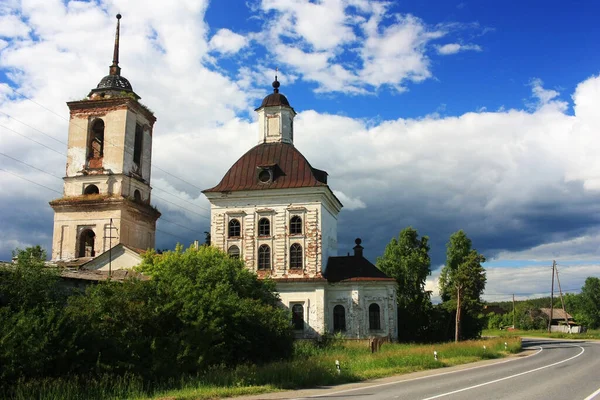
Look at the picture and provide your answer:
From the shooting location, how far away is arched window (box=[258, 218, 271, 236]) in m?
37.5

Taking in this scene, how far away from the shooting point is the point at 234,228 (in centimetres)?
3797

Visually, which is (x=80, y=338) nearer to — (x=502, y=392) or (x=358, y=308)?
(x=502, y=392)

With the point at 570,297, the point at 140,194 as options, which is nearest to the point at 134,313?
the point at 140,194

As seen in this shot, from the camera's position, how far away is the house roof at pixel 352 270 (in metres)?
36.2

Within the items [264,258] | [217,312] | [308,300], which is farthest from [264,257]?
[217,312]

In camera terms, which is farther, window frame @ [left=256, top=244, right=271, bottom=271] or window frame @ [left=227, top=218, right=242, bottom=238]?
window frame @ [left=227, top=218, right=242, bottom=238]

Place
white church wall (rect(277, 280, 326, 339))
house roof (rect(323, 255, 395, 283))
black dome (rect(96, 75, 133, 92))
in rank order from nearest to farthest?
white church wall (rect(277, 280, 326, 339)) < house roof (rect(323, 255, 395, 283)) < black dome (rect(96, 75, 133, 92))

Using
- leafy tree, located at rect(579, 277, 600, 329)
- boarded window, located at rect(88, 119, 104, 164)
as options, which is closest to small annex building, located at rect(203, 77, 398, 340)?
boarded window, located at rect(88, 119, 104, 164)

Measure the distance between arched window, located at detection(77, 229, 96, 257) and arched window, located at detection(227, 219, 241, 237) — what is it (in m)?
10.1

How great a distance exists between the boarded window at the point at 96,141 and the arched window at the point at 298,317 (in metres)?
18.3

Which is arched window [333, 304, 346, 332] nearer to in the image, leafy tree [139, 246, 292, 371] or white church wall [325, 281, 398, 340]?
white church wall [325, 281, 398, 340]

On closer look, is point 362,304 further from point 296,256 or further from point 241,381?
point 241,381

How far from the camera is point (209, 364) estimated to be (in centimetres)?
1841

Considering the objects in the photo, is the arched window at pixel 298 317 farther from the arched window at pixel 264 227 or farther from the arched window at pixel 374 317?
the arched window at pixel 264 227
